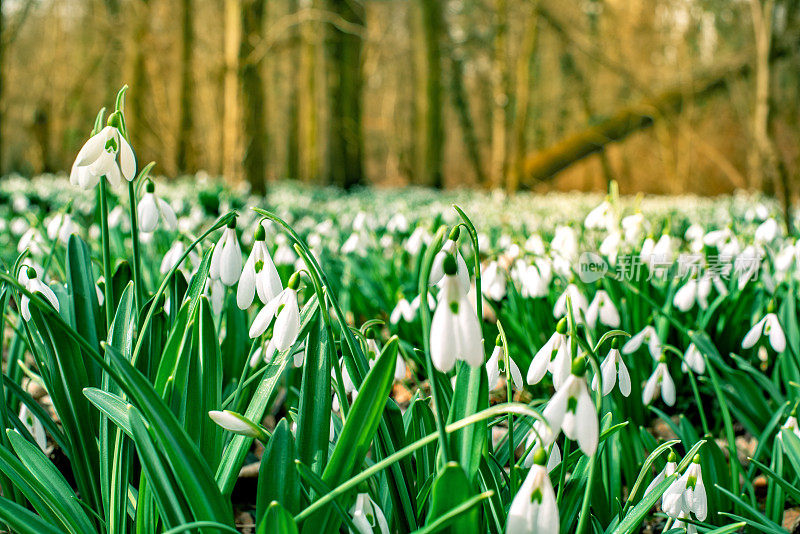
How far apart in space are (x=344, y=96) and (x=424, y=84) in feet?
4.52

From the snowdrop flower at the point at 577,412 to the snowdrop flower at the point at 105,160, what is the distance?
835mm

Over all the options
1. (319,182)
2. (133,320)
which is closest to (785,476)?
(133,320)

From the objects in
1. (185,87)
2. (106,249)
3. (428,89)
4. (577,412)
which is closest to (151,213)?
(106,249)

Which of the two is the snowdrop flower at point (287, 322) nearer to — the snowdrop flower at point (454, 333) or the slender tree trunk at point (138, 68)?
the snowdrop flower at point (454, 333)

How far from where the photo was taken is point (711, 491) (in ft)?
5.08

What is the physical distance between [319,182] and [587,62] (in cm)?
957

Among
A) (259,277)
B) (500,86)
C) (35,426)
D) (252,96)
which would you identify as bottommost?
(35,426)

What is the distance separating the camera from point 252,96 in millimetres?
7355

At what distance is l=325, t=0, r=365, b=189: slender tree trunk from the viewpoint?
12164 mm

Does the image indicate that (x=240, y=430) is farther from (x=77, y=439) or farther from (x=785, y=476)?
(x=785, y=476)

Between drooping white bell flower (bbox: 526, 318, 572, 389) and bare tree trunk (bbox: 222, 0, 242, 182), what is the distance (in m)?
6.43

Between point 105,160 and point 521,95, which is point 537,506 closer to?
point 105,160

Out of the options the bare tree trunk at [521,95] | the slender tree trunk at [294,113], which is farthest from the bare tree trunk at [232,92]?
the slender tree trunk at [294,113]

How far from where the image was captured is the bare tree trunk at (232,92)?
7160 millimetres
